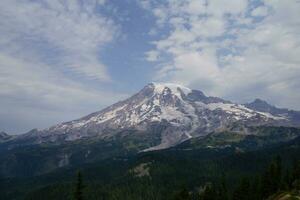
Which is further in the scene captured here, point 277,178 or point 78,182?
point 277,178

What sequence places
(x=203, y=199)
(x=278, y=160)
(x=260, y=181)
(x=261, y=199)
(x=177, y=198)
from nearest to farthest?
1. (x=177, y=198)
2. (x=203, y=199)
3. (x=261, y=199)
4. (x=260, y=181)
5. (x=278, y=160)

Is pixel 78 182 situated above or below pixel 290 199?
above

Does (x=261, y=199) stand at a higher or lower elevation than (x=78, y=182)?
lower

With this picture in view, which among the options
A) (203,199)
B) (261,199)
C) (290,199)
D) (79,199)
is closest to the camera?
(79,199)

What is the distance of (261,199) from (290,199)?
28402 millimetres

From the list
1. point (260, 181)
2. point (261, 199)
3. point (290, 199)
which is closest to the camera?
point (290, 199)

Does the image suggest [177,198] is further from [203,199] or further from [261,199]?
[261,199]

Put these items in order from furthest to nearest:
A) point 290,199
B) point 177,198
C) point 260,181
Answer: point 260,181
point 177,198
point 290,199

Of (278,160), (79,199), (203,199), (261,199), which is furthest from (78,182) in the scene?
(278,160)

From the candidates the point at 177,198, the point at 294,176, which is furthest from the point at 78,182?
the point at 294,176

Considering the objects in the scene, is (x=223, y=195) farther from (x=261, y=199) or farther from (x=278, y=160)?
(x=278, y=160)

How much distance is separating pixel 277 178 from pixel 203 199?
81.4 ft

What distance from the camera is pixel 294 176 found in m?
119

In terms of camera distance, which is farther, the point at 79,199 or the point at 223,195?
the point at 223,195
